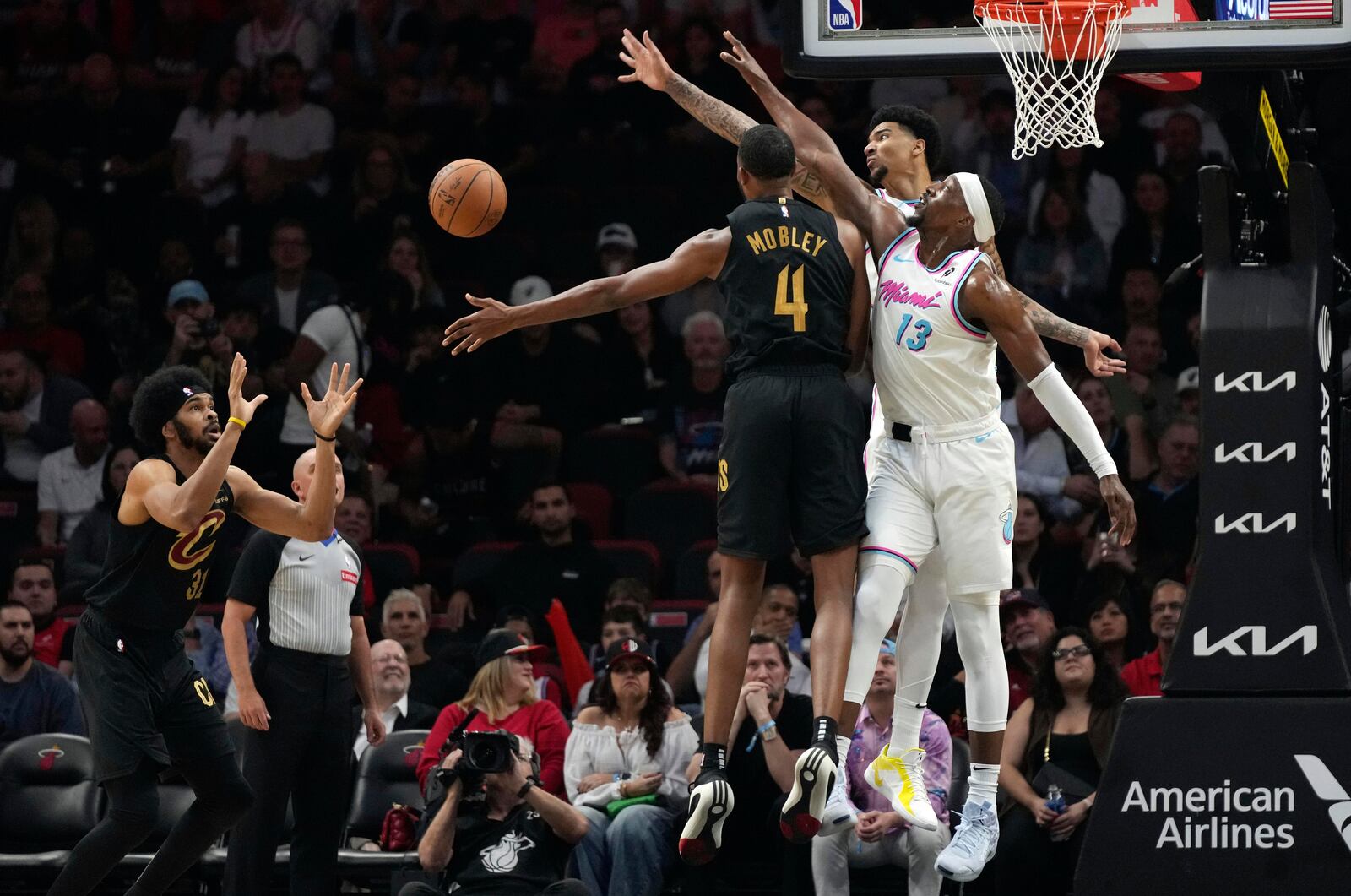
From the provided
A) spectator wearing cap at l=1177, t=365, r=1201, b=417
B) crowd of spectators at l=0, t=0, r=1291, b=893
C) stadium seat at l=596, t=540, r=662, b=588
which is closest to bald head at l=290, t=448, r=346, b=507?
crowd of spectators at l=0, t=0, r=1291, b=893

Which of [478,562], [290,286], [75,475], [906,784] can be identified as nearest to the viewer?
[906,784]

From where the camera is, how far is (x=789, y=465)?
758cm

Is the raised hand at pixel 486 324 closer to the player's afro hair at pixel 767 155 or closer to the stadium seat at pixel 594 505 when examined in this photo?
the player's afro hair at pixel 767 155

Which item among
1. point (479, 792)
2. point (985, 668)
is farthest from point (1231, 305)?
point (479, 792)

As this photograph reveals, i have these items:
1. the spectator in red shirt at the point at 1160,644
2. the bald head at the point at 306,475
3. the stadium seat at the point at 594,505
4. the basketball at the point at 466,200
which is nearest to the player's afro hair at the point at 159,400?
the bald head at the point at 306,475

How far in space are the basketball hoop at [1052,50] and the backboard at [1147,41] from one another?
0.08 metres

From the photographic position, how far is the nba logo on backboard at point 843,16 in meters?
7.56

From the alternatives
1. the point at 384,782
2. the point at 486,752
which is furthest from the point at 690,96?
the point at 384,782

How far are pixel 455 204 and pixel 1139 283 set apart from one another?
21.6 ft

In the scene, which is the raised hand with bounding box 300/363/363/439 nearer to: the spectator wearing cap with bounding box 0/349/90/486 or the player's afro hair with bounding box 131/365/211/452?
the player's afro hair with bounding box 131/365/211/452

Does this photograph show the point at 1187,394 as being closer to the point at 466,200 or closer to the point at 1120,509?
the point at 1120,509

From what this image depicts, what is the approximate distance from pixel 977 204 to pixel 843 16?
0.89m

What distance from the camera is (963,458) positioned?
770 cm

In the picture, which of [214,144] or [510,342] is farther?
[214,144]
